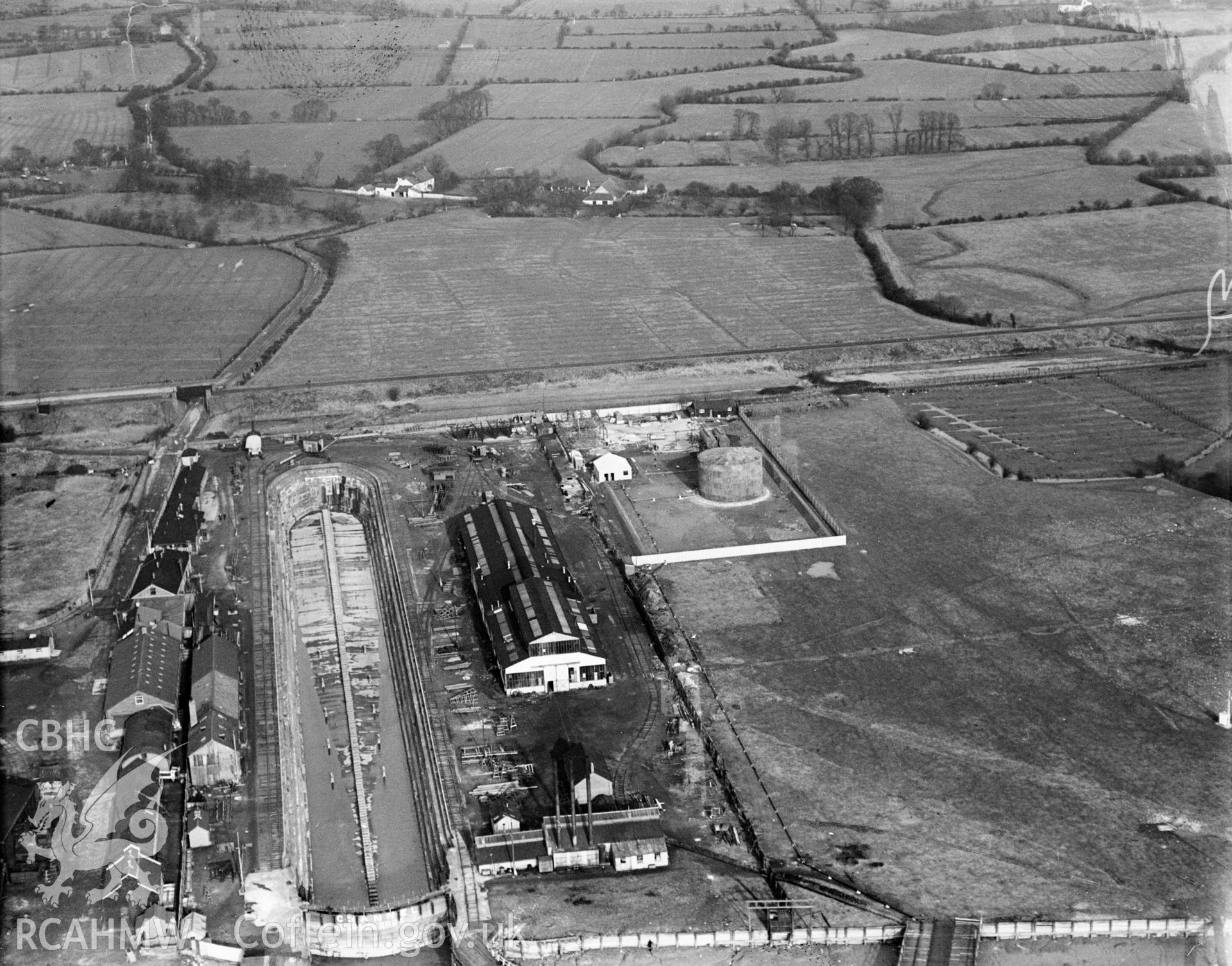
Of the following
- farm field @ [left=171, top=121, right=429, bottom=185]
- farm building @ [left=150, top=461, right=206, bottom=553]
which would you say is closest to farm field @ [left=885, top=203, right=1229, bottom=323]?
farm field @ [left=171, top=121, right=429, bottom=185]

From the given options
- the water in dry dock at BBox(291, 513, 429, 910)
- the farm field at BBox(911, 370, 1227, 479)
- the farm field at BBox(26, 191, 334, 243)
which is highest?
the farm field at BBox(26, 191, 334, 243)

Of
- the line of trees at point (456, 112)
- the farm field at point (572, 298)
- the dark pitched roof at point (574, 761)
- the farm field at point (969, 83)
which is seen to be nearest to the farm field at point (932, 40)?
the farm field at point (969, 83)

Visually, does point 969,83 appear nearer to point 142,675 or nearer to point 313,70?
point 313,70

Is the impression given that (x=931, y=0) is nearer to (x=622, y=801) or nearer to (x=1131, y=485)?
(x=1131, y=485)

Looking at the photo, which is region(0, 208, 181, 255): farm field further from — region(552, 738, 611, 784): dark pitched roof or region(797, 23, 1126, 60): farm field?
region(797, 23, 1126, 60): farm field

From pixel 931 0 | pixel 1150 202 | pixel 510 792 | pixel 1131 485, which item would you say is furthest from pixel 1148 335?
pixel 931 0

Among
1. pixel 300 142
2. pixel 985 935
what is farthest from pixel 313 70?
pixel 985 935

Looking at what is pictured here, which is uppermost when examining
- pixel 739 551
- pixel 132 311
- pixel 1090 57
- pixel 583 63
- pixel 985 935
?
pixel 583 63
